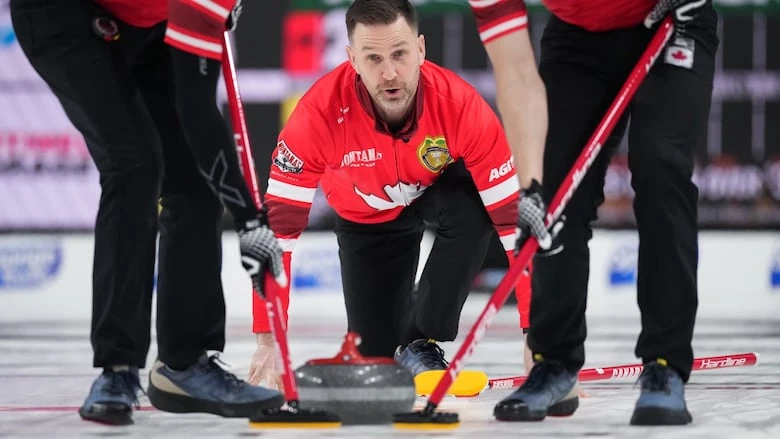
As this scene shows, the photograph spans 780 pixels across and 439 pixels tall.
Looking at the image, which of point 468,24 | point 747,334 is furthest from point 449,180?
point 468,24

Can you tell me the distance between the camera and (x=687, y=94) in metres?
2.91

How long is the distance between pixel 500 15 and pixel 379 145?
93 cm

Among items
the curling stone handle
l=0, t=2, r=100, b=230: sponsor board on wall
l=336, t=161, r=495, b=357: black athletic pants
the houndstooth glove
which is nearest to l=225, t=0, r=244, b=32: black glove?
the houndstooth glove

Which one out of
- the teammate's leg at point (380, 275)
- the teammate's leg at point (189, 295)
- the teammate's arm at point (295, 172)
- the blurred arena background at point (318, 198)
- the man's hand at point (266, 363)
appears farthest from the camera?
the blurred arena background at point (318, 198)

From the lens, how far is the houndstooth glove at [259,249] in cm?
265

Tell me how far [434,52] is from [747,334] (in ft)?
9.27

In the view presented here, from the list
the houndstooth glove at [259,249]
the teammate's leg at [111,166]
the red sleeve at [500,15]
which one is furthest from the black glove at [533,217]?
the teammate's leg at [111,166]

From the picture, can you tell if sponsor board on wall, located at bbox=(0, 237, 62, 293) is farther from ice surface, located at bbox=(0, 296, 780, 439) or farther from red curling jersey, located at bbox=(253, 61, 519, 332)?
red curling jersey, located at bbox=(253, 61, 519, 332)

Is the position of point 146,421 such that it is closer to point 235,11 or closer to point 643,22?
point 235,11

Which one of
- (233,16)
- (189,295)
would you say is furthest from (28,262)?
(233,16)

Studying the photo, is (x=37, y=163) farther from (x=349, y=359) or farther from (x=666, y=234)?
(x=666, y=234)

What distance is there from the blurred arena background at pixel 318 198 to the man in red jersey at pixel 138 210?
494cm

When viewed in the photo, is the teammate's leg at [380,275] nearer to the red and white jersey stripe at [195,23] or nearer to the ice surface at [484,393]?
the ice surface at [484,393]

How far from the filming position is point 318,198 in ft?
25.8
